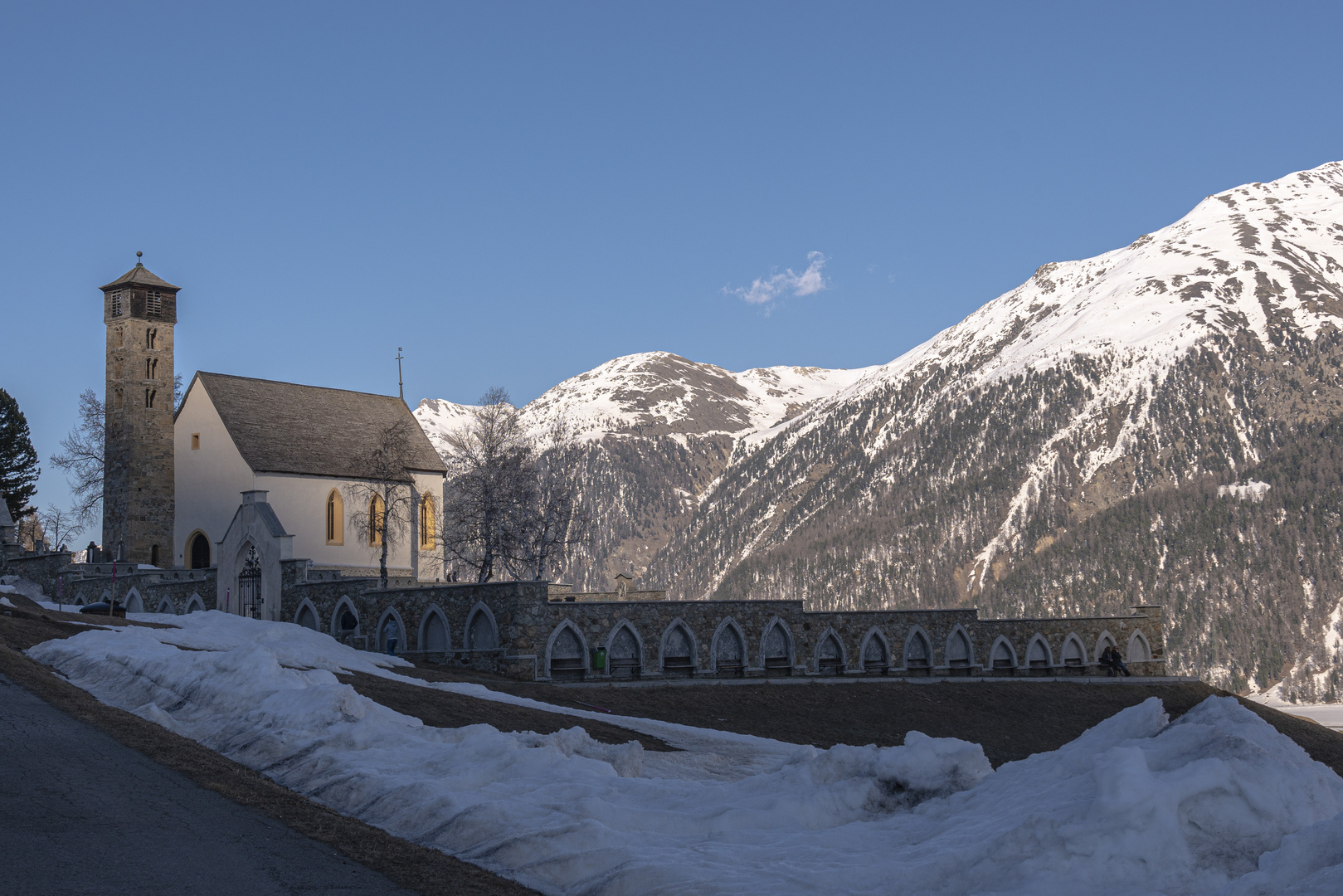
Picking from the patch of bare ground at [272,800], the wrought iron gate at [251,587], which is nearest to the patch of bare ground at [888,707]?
the patch of bare ground at [272,800]

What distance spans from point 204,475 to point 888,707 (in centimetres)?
3743

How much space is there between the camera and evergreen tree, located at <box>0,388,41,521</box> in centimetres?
7112

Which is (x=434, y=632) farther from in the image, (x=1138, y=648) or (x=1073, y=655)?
(x=1138, y=648)

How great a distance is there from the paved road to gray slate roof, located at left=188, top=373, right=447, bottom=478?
1727 inches

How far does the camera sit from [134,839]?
405 inches

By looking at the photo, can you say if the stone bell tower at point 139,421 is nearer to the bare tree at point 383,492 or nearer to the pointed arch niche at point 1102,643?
the bare tree at point 383,492

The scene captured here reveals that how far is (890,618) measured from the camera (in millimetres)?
44781

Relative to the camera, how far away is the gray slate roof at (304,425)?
56.2 metres

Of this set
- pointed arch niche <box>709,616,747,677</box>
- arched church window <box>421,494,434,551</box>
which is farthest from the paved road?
arched church window <box>421,494,434,551</box>

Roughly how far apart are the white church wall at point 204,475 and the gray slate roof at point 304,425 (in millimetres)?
746

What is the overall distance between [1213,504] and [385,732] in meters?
207

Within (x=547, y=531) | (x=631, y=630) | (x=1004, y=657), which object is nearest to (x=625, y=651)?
(x=631, y=630)

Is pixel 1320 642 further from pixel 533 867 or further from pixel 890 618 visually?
pixel 533 867

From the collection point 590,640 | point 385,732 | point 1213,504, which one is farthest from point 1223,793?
point 1213,504
